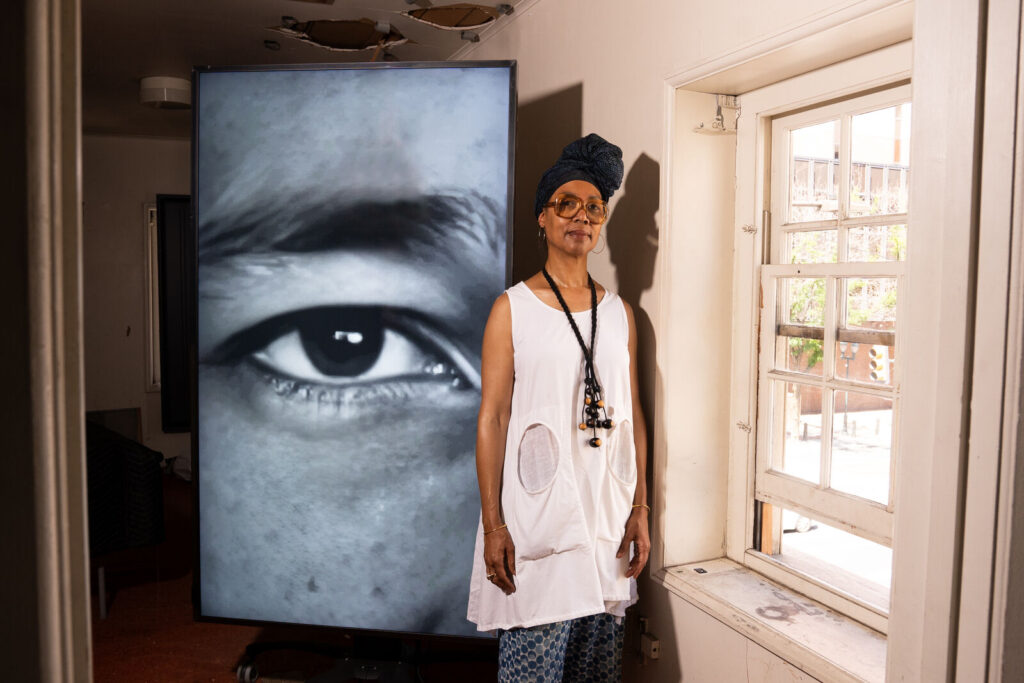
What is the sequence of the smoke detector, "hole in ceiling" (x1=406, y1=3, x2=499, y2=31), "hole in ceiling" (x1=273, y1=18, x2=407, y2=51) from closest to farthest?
"hole in ceiling" (x1=406, y1=3, x2=499, y2=31), "hole in ceiling" (x1=273, y1=18, x2=407, y2=51), the smoke detector

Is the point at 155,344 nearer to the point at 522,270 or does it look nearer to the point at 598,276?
the point at 522,270

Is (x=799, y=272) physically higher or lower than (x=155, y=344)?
higher

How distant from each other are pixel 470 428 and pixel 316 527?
57 cm

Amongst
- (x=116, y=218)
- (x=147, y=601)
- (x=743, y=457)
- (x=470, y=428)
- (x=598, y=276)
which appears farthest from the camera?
(x=116, y=218)

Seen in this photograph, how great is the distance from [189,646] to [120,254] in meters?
3.84

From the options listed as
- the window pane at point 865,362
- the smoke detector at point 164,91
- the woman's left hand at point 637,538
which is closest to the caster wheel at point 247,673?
the woman's left hand at point 637,538

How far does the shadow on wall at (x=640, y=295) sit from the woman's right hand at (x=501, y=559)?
19.4 inches

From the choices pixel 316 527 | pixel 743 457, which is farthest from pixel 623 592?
pixel 316 527

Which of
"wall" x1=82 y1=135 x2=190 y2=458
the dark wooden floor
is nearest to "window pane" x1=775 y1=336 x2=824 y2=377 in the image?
the dark wooden floor

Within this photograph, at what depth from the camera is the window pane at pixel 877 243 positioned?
1.61 metres

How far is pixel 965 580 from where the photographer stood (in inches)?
28.4

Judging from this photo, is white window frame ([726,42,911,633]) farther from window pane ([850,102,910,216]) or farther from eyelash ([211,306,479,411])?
eyelash ([211,306,479,411])

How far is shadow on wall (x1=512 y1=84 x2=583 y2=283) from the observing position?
2484 mm

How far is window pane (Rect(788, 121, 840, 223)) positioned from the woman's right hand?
111cm
